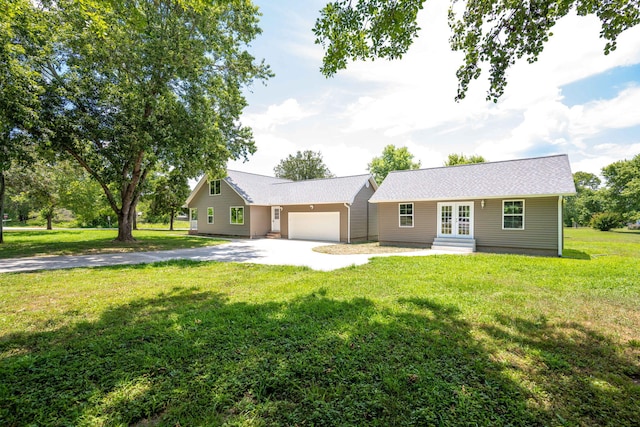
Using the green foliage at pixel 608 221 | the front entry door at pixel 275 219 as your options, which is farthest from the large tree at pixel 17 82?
the green foliage at pixel 608 221

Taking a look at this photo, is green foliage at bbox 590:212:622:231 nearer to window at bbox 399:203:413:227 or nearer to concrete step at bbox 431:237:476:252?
concrete step at bbox 431:237:476:252

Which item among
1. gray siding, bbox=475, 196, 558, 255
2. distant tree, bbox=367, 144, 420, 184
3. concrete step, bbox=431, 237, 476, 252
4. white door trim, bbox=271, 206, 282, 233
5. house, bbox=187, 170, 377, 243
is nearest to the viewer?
gray siding, bbox=475, 196, 558, 255

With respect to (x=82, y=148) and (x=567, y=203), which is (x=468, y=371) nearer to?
(x=82, y=148)

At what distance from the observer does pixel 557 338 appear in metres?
3.66

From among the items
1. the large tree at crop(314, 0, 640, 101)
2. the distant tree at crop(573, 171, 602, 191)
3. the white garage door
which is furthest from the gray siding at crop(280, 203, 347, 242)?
the distant tree at crop(573, 171, 602, 191)

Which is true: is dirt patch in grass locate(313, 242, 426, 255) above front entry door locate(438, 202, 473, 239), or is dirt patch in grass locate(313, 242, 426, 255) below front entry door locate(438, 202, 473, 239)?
below

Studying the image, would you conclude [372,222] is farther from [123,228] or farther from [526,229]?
[123,228]

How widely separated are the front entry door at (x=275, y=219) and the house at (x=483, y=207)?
25.5 feet

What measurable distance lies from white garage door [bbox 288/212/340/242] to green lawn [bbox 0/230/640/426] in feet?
37.7

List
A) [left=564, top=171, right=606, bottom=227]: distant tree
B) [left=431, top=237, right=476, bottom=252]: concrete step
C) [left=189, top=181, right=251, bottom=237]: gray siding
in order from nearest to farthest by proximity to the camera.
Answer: [left=431, top=237, right=476, bottom=252]: concrete step < [left=189, top=181, right=251, bottom=237]: gray siding < [left=564, top=171, right=606, bottom=227]: distant tree

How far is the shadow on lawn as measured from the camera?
2.26m

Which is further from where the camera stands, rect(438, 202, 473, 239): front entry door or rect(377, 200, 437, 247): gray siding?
rect(377, 200, 437, 247): gray siding

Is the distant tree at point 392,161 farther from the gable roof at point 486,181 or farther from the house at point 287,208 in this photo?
the gable roof at point 486,181

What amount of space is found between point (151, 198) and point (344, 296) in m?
28.0
